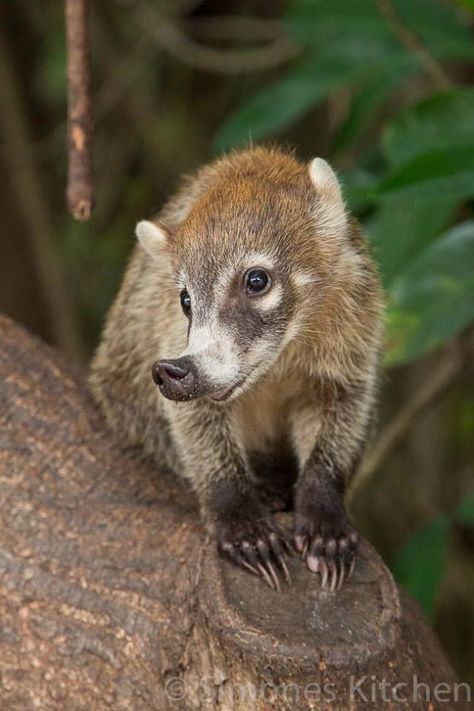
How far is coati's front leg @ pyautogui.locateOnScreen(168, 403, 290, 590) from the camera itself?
3533 mm

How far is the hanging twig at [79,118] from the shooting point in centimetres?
362

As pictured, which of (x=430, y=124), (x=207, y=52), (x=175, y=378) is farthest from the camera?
(x=207, y=52)

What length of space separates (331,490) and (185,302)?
0.82m

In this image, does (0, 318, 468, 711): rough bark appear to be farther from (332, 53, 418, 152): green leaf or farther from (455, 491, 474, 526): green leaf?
(332, 53, 418, 152): green leaf

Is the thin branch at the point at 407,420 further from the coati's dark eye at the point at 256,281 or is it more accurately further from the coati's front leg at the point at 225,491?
the coati's dark eye at the point at 256,281

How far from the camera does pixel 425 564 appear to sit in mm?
5312

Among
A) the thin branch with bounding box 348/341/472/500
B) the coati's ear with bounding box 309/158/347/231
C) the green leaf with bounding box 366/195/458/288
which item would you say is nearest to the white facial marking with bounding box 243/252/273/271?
the coati's ear with bounding box 309/158/347/231

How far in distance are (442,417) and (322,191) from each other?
4414mm

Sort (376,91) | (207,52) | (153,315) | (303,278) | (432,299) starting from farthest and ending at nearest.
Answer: (207,52), (376,91), (432,299), (153,315), (303,278)

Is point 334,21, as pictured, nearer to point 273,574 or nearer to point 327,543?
point 327,543

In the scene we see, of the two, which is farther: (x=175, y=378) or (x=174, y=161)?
(x=174, y=161)

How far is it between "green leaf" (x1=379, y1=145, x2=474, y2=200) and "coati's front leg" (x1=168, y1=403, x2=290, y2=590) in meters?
1.05

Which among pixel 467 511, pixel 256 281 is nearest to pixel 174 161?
pixel 467 511

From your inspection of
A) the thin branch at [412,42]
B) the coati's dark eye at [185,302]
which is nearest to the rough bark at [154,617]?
the coati's dark eye at [185,302]
